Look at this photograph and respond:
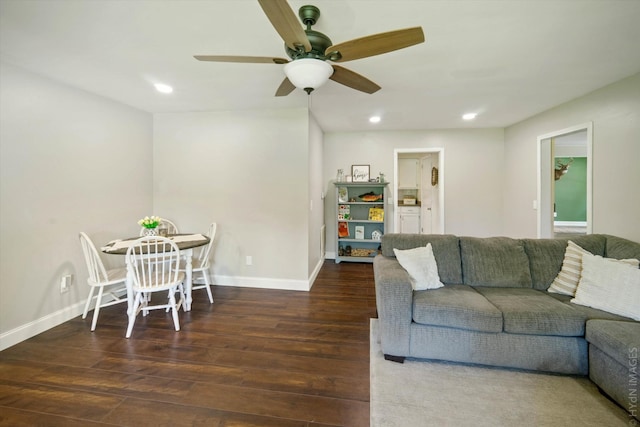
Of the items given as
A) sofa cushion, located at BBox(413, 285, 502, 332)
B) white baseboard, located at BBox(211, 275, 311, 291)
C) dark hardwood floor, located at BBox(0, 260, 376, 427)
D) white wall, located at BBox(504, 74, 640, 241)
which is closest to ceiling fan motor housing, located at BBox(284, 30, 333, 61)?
sofa cushion, located at BBox(413, 285, 502, 332)

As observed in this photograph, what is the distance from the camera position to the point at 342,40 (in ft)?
6.35

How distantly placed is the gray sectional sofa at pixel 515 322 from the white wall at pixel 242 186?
158 centimetres

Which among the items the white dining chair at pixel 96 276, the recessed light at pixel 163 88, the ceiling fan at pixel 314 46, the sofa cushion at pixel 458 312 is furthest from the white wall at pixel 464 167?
the white dining chair at pixel 96 276

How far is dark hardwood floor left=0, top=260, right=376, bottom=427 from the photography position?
61.9 inches

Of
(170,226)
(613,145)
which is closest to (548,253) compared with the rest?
(613,145)

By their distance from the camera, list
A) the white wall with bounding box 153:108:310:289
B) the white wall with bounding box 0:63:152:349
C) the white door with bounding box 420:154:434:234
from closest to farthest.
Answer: the white wall with bounding box 0:63:152:349
the white wall with bounding box 153:108:310:289
the white door with bounding box 420:154:434:234

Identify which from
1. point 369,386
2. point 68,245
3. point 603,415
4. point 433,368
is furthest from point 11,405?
point 603,415

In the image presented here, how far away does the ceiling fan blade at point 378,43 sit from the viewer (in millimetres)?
1310

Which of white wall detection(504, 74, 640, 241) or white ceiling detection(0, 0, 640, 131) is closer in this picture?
white ceiling detection(0, 0, 640, 131)

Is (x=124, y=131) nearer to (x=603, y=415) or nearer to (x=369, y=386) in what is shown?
(x=369, y=386)

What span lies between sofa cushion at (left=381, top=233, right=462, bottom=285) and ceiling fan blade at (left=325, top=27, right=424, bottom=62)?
1802mm

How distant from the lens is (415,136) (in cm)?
487

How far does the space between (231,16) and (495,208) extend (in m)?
4.98

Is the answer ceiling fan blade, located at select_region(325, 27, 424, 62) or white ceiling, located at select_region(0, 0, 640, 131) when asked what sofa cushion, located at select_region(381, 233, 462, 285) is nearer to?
white ceiling, located at select_region(0, 0, 640, 131)
